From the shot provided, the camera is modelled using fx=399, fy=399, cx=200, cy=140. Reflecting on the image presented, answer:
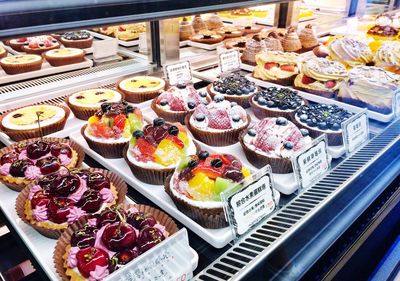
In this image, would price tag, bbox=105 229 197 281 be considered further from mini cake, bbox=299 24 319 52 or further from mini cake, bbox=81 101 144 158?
mini cake, bbox=299 24 319 52

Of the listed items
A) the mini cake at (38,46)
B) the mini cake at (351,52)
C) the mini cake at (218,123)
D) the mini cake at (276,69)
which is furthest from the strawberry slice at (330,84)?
the mini cake at (38,46)

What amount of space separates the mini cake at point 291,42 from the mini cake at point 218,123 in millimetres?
1822

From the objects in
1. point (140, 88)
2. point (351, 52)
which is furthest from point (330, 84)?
point (140, 88)

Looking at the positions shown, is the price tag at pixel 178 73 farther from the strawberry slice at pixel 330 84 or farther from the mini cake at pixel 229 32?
the mini cake at pixel 229 32

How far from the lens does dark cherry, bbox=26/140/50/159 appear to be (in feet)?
6.58

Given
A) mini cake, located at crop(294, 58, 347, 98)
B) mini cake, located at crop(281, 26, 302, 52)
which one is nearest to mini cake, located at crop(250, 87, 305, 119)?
mini cake, located at crop(294, 58, 347, 98)

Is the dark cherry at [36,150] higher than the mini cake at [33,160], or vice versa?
the dark cherry at [36,150]

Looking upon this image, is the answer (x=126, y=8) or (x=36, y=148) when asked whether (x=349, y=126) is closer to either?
(x=126, y=8)

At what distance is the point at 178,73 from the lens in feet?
9.87

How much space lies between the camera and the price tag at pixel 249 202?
145 centimetres

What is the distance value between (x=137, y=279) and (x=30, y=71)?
2.90 metres

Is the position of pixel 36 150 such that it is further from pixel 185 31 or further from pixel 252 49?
pixel 185 31

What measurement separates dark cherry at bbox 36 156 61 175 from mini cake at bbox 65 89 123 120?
28.6 inches

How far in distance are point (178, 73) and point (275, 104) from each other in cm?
78
